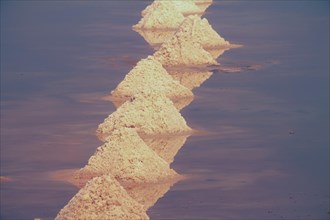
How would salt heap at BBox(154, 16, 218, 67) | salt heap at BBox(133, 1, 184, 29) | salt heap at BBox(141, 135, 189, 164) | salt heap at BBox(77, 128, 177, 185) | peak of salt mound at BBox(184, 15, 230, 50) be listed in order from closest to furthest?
salt heap at BBox(77, 128, 177, 185) → salt heap at BBox(141, 135, 189, 164) → salt heap at BBox(154, 16, 218, 67) → peak of salt mound at BBox(184, 15, 230, 50) → salt heap at BBox(133, 1, 184, 29)

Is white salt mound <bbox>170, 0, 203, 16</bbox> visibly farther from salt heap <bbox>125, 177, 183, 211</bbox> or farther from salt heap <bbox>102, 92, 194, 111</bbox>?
salt heap <bbox>125, 177, 183, 211</bbox>

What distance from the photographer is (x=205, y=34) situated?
52.2m

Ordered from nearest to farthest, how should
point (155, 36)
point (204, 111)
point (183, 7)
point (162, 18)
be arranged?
point (204, 111) → point (155, 36) → point (162, 18) → point (183, 7)

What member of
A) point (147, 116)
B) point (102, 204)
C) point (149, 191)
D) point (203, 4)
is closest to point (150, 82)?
point (147, 116)

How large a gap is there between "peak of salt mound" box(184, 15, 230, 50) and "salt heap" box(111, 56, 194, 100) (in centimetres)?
829

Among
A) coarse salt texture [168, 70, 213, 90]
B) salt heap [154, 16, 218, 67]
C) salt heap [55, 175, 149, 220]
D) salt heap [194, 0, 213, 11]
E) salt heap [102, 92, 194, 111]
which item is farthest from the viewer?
salt heap [194, 0, 213, 11]

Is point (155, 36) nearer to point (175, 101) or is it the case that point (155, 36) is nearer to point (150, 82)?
point (175, 101)

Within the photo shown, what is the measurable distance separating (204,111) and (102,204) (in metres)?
13.6

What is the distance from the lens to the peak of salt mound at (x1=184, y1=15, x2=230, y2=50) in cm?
5041

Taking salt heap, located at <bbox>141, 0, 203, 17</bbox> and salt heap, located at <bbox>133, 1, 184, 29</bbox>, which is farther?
salt heap, located at <bbox>141, 0, 203, 17</bbox>

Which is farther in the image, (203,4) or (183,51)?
(203,4)

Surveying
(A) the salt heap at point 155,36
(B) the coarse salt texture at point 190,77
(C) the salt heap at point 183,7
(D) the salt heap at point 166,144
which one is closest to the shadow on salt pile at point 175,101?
(B) the coarse salt texture at point 190,77

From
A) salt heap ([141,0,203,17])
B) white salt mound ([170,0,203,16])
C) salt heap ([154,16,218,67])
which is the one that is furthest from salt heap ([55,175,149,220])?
white salt mound ([170,0,203,16])

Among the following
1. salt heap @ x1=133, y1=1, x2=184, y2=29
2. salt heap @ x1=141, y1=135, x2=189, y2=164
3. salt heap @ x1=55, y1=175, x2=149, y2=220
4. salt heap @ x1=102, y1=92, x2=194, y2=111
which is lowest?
salt heap @ x1=55, y1=175, x2=149, y2=220
